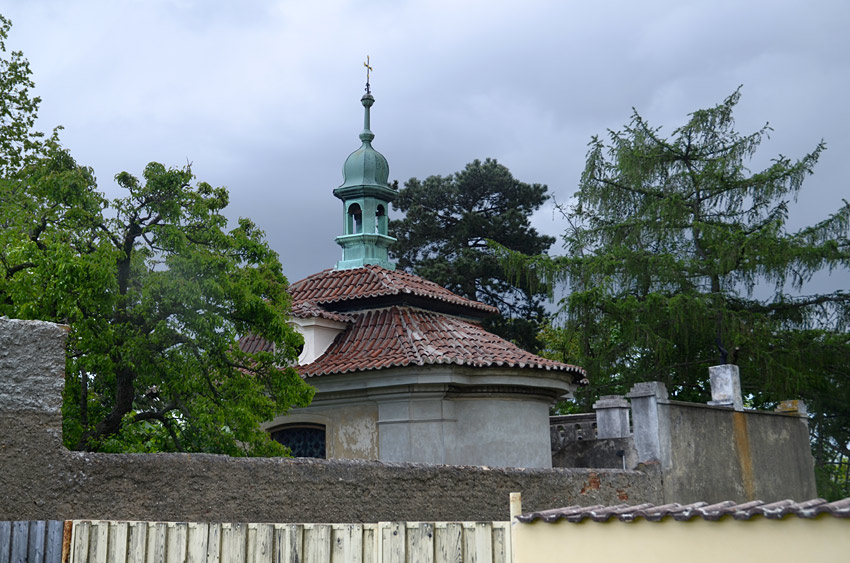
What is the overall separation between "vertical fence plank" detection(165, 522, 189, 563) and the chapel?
1084 centimetres

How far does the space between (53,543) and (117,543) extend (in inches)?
21.4

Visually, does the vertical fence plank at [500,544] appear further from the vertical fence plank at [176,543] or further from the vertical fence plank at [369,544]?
the vertical fence plank at [176,543]

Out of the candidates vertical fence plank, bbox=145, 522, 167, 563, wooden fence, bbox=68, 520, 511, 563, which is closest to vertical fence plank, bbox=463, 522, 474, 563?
wooden fence, bbox=68, 520, 511, 563

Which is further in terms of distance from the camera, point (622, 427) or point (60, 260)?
point (622, 427)

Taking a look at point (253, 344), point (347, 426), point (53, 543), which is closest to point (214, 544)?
point (53, 543)

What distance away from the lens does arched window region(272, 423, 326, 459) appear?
62.4 ft

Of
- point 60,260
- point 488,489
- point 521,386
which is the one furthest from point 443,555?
point 521,386

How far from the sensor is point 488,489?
11914 mm

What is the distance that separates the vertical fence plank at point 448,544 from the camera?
5.77m

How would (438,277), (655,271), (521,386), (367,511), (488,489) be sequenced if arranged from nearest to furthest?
(367,511) → (488,489) → (521,386) → (655,271) → (438,277)

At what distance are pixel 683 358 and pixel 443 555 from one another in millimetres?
21585

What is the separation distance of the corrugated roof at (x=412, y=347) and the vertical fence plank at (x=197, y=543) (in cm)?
1094

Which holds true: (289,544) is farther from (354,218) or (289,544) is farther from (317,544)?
(354,218)

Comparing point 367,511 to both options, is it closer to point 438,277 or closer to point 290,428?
point 290,428
